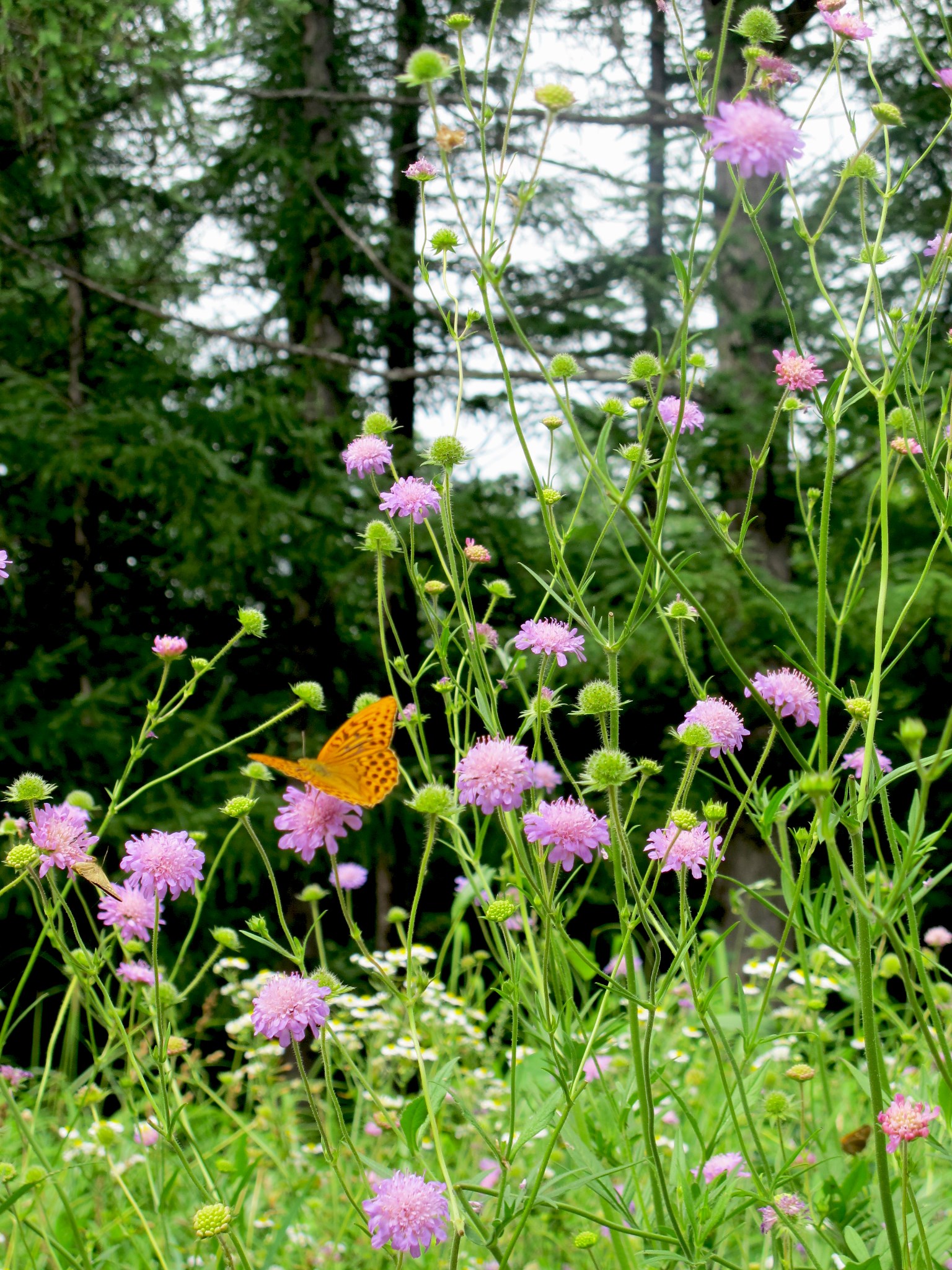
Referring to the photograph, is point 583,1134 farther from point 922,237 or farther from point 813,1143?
point 922,237

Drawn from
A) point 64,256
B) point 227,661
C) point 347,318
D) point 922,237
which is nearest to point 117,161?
point 64,256

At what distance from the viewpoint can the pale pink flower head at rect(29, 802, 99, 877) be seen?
1.46 metres

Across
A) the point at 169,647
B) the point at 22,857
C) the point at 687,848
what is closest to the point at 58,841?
the point at 22,857

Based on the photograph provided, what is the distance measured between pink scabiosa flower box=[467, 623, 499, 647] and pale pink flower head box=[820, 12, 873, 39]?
993 mm

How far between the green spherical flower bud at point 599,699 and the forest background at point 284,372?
3.02 metres

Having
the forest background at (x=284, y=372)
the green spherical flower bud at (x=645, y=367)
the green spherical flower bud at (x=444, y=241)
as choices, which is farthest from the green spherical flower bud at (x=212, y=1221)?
the forest background at (x=284, y=372)

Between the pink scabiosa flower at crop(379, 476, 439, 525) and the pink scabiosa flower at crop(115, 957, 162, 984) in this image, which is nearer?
the pink scabiosa flower at crop(379, 476, 439, 525)

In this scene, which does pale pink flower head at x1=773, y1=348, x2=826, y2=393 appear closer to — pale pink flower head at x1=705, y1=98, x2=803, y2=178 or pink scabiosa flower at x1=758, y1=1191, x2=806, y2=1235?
pale pink flower head at x1=705, y1=98, x2=803, y2=178

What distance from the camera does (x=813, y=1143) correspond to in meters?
1.93

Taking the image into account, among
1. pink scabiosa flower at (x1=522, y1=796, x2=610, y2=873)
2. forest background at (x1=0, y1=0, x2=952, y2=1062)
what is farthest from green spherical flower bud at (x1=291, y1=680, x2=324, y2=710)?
forest background at (x1=0, y1=0, x2=952, y2=1062)

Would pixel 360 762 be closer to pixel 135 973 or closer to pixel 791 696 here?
pixel 791 696

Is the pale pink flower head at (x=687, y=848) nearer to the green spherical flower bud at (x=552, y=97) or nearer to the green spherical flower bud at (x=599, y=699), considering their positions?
the green spherical flower bud at (x=599, y=699)

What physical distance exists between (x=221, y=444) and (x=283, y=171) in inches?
58.4

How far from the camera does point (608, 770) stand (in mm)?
1188
